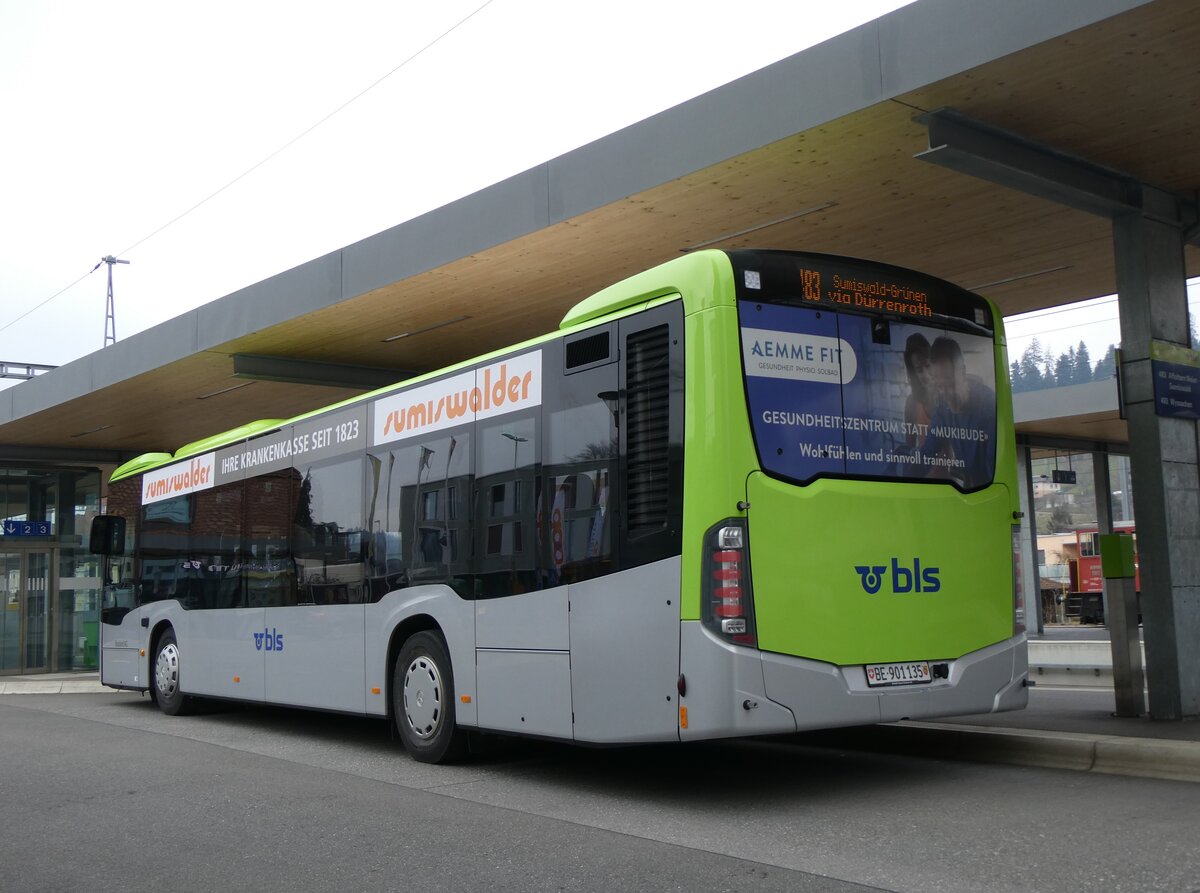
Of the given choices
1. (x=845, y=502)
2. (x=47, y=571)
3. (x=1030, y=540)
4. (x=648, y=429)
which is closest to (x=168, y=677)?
(x=648, y=429)

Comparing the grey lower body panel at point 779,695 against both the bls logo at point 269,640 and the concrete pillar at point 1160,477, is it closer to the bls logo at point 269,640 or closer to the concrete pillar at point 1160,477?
the concrete pillar at point 1160,477

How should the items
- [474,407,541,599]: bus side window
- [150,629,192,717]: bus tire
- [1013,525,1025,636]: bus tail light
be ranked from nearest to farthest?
[1013,525,1025,636]: bus tail light, [474,407,541,599]: bus side window, [150,629,192,717]: bus tire

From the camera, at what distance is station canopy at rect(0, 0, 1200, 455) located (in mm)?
8531

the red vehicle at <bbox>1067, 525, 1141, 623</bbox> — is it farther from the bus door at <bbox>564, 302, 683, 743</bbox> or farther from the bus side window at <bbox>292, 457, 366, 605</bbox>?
the bus door at <bbox>564, 302, 683, 743</bbox>

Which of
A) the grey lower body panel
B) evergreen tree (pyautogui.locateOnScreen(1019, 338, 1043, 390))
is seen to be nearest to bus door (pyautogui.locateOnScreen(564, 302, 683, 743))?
the grey lower body panel

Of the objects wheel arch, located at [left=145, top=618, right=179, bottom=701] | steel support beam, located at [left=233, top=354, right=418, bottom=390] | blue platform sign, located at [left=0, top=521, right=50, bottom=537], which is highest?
steel support beam, located at [left=233, top=354, right=418, bottom=390]

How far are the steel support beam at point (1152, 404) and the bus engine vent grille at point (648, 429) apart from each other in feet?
11.4

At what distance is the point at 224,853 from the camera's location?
259 inches

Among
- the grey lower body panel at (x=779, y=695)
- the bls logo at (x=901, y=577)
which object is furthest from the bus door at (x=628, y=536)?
the bls logo at (x=901, y=577)

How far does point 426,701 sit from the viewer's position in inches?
388

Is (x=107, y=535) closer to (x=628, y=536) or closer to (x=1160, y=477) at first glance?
(x=628, y=536)

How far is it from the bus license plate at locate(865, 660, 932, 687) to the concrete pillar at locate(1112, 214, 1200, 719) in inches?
137

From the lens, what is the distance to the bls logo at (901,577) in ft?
25.0

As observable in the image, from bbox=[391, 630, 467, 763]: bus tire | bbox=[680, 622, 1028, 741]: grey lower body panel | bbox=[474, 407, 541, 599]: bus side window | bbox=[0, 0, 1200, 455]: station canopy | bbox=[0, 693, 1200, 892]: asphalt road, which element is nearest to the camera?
bbox=[0, 693, 1200, 892]: asphalt road
